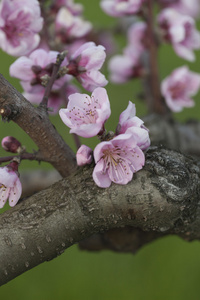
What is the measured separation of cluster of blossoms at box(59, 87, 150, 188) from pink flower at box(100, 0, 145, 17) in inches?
16.9

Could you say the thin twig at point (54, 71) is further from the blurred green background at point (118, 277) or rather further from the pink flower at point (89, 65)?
the blurred green background at point (118, 277)

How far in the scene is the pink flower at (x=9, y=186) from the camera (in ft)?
1.55

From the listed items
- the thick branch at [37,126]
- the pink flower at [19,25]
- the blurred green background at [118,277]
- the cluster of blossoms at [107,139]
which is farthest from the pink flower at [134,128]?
the blurred green background at [118,277]

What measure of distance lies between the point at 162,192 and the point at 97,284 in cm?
79

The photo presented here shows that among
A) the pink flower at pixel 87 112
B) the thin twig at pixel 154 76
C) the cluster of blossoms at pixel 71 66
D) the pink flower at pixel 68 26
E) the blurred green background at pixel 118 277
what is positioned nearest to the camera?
the pink flower at pixel 87 112

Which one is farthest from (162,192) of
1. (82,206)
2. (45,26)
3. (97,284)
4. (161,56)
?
(161,56)

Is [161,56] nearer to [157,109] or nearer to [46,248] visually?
[157,109]

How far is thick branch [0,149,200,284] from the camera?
47cm

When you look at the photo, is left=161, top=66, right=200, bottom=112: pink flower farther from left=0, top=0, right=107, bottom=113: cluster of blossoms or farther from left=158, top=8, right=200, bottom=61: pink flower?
left=0, top=0, right=107, bottom=113: cluster of blossoms

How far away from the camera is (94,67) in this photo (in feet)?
1.78

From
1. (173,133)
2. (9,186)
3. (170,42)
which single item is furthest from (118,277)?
(9,186)

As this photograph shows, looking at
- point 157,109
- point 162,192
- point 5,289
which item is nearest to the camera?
point 162,192

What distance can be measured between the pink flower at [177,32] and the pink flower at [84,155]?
0.48m

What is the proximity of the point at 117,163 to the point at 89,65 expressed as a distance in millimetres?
153
